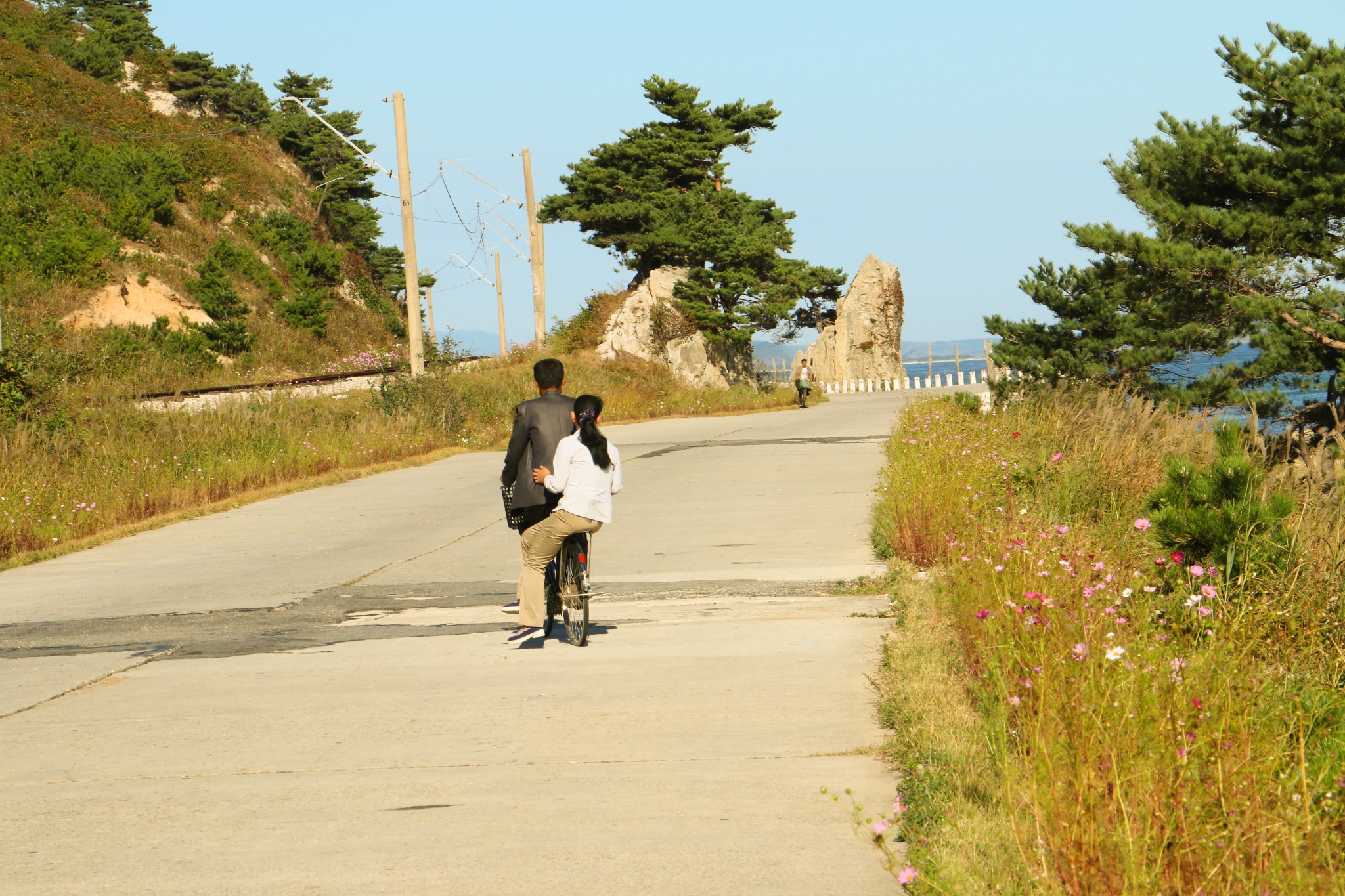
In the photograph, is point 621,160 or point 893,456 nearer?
point 893,456

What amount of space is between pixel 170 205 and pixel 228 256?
2924 mm

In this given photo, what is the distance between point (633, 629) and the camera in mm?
9383

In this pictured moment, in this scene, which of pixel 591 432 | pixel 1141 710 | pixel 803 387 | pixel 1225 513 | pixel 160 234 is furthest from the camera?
pixel 160 234

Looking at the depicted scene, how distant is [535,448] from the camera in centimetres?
892

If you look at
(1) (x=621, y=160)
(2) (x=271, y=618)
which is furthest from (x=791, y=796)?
(1) (x=621, y=160)

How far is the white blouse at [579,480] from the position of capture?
867cm

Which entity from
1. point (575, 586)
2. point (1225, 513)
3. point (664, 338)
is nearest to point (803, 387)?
point (664, 338)

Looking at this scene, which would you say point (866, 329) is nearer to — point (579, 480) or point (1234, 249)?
point (1234, 249)

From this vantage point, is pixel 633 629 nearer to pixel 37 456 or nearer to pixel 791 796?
pixel 791 796

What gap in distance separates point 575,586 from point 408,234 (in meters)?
23.9

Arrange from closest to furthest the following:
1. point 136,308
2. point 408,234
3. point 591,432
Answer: point 591,432, point 408,234, point 136,308

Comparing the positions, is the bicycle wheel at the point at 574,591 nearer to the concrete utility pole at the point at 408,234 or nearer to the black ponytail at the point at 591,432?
the black ponytail at the point at 591,432

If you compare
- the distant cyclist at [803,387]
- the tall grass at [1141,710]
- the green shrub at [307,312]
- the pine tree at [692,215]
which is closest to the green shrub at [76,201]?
the green shrub at [307,312]

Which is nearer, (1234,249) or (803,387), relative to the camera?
(1234,249)
